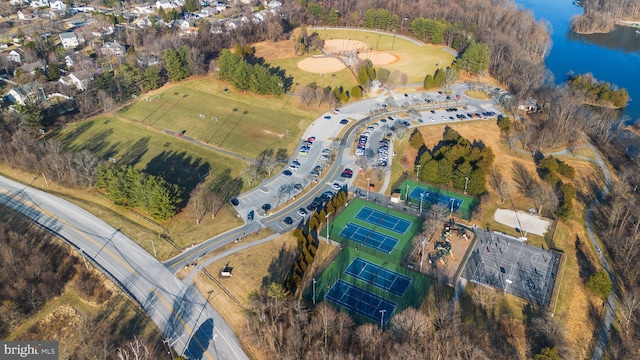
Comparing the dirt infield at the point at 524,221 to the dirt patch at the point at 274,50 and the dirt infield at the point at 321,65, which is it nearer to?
the dirt infield at the point at 321,65

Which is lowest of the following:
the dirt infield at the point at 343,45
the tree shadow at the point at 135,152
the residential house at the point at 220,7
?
the tree shadow at the point at 135,152

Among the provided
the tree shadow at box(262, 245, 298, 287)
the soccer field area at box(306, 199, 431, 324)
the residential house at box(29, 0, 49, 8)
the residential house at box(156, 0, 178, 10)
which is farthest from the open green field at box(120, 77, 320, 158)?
the residential house at box(29, 0, 49, 8)

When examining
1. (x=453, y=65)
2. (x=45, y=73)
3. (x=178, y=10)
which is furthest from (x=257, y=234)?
(x=178, y=10)

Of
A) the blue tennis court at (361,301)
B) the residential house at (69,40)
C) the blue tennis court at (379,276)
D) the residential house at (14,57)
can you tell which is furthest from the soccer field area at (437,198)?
the residential house at (69,40)

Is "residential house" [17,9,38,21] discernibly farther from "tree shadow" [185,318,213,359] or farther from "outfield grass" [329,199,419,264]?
"tree shadow" [185,318,213,359]

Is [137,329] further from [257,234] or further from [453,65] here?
[453,65]

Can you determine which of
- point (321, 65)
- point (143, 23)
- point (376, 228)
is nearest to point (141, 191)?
point (376, 228)

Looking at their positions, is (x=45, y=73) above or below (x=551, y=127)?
below
